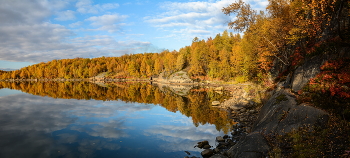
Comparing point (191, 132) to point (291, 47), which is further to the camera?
point (291, 47)

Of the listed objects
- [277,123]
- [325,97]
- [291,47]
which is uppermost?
[291,47]

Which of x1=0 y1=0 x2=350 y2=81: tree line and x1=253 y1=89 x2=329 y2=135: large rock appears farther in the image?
x1=0 y1=0 x2=350 y2=81: tree line

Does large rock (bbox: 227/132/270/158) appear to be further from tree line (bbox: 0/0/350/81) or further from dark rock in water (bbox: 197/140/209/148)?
tree line (bbox: 0/0/350/81)

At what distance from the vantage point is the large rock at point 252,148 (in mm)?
9070

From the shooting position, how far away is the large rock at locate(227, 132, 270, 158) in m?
9.07

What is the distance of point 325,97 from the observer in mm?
11289

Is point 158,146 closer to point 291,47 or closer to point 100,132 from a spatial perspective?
point 100,132

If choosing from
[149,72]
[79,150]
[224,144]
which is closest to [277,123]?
[224,144]

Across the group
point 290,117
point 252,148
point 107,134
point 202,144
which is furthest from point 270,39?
point 107,134

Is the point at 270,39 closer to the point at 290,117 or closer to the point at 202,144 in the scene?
the point at 290,117

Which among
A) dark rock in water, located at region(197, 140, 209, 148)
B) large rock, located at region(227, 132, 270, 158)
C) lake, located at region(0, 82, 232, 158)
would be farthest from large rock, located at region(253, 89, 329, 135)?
lake, located at region(0, 82, 232, 158)

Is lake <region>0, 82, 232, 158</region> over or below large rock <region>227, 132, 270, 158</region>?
below

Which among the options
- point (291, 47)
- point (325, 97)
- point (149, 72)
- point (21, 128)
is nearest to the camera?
point (325, 97)

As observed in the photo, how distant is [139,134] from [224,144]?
7.82m
